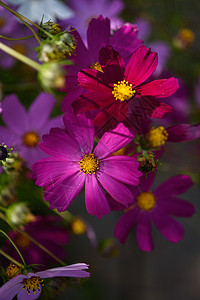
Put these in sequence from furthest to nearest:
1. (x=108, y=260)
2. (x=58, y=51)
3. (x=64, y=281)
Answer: (x=108, y=260)
(x=64, y=281)
(x=58, y=51)

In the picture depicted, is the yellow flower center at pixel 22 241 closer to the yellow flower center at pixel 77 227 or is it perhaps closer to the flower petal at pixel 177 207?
the yellow flower center at pixel 77 227

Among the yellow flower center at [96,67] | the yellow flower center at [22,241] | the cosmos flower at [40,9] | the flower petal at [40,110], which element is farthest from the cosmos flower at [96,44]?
the yellow flower center at [22,241]

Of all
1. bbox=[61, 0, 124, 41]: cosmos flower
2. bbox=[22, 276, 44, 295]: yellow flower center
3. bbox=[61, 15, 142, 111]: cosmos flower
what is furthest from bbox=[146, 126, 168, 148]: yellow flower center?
bbox=[61, 0, 124, 41]: cosmos flower

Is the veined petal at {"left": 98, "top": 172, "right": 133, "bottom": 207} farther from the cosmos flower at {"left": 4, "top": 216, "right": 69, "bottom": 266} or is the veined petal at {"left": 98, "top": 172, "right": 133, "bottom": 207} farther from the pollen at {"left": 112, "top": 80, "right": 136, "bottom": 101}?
the cosmos flower at {"left": 4, "top": 216, "right": 69, "bottom": 266}

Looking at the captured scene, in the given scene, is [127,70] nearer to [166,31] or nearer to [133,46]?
[133,46]

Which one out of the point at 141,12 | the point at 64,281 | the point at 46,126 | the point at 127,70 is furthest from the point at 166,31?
the point at 64,281

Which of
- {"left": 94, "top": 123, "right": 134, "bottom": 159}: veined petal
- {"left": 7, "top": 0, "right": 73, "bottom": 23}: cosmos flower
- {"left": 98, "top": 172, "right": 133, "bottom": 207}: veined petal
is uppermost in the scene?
{"left": 7, "top": 0, "right": 73, "bottom": 23}: cosmos flower
